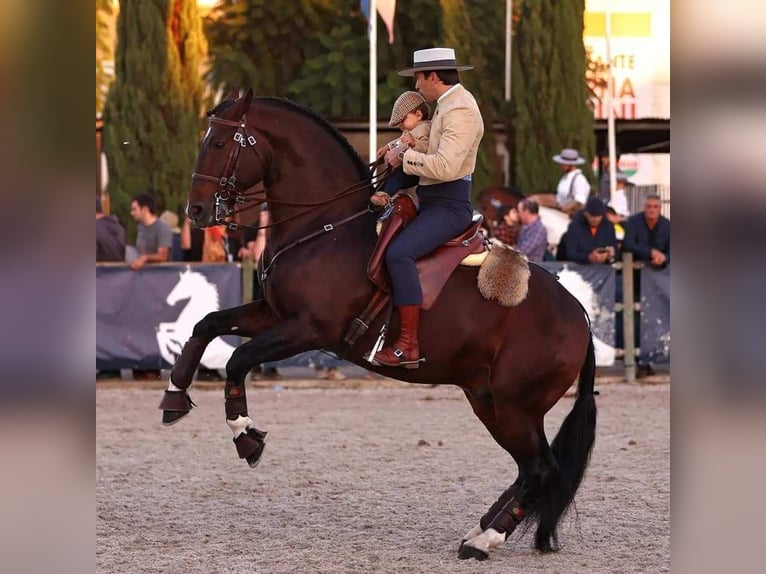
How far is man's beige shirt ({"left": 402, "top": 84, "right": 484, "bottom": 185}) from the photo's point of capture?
6.33 meters

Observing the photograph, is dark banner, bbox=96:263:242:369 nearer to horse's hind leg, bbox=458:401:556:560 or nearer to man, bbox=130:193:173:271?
man, bbox=130:193:173:271

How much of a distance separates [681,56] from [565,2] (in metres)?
20.5

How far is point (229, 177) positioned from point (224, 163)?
0.26 ft

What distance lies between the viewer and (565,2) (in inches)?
859

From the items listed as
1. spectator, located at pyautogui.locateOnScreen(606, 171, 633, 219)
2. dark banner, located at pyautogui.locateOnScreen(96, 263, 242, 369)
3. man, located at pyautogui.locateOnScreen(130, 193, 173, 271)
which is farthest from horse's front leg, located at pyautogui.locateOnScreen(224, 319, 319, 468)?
spectator, located at pyautogui.locateOnScreen(606, 171, 633, 219)

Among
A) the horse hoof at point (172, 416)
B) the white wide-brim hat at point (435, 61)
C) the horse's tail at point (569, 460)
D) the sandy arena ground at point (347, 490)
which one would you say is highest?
the white wide-brim hat at point (435, 61)

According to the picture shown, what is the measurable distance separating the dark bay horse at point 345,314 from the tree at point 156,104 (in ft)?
47.2

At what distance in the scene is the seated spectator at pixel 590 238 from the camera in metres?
14.5

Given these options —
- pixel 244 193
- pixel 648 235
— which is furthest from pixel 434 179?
pixel 648 235

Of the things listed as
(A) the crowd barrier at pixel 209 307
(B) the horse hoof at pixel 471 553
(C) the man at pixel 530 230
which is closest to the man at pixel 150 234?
(A) the crowd barrier at pixel 209 307

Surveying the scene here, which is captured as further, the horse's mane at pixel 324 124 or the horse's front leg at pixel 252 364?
the horse's mane at pixel 324 124

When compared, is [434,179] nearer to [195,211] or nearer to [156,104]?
[195,211]

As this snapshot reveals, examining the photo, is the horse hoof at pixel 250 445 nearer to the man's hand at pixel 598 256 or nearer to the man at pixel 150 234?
the man at pixel 150 234

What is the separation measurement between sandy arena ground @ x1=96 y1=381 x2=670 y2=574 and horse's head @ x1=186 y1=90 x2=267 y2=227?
5.97 ft
